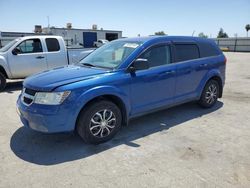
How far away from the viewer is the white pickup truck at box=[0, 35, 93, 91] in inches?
326

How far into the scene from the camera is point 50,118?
3484mm

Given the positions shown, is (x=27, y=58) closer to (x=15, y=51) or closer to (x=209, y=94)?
(x=15, y=51)

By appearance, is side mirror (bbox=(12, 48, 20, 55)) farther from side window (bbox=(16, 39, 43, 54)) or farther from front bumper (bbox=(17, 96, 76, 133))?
front bumper (bbox=(17, 96, 76, 133))

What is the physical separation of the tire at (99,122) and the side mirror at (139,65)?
0.73m

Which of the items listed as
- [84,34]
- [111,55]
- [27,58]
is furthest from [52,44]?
[84,34]

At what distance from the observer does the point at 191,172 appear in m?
3.15

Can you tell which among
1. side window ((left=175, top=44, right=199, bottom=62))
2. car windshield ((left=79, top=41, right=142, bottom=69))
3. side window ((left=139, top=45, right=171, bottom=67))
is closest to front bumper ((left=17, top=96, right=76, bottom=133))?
car windshield ((left=79, top=41, right=142, bottom=69))

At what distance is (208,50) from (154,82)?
2.15 meters

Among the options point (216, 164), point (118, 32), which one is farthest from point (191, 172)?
point (118, 32)

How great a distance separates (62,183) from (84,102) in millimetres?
1204

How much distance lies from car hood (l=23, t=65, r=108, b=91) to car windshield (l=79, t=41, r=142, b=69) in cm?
32

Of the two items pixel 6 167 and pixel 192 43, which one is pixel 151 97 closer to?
pixel 192 43

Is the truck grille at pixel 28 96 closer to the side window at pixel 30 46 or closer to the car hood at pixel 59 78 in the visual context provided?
the car hood at pixel 59 78

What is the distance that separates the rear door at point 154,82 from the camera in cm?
430
